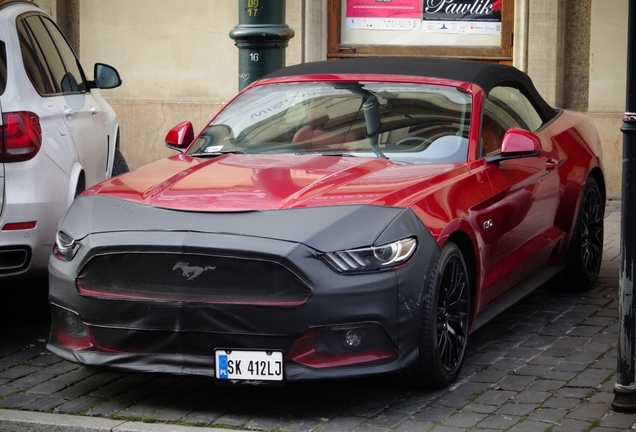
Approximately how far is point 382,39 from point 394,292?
8.87 metres

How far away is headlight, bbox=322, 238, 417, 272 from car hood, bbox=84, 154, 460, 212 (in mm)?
261

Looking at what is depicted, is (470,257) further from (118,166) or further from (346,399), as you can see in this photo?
(118,166)

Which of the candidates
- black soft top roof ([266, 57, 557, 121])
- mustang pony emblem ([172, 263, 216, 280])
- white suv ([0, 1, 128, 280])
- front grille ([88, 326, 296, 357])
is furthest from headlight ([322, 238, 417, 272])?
white suv ([0, 1, 128, 280])

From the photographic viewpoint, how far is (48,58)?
24.8 ft

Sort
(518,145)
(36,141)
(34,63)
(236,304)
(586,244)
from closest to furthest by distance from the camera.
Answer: (236,304) → (518,145) → (36,141) → (34,63) → (586,244)

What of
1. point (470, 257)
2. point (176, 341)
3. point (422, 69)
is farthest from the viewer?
point (422, 69)

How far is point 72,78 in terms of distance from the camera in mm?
8117

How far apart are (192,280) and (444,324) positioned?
4.16 feet

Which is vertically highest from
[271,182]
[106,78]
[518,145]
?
[106,78]

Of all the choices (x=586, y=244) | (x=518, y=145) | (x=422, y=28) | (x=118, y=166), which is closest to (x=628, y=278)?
(x=518, y=145)

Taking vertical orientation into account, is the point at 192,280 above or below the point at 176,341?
above

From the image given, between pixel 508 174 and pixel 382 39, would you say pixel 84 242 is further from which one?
pixel 382 39

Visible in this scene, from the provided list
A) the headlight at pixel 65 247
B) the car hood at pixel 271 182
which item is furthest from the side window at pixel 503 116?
the headlight at pixel 65 247

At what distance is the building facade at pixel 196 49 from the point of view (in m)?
12.9
